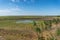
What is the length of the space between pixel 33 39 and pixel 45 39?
0.83 metres

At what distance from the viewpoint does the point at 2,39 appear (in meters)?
8.59

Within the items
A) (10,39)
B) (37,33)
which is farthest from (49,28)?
(10,39)

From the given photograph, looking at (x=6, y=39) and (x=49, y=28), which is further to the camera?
(x=49, y=28)

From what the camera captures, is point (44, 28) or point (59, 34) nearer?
point (59, 34)

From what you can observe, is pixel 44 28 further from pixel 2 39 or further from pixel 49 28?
pixel 2 39

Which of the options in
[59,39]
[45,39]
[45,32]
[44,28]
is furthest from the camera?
[44,28]

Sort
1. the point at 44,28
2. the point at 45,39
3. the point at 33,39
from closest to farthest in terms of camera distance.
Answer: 1. the point at 45,39
2. the point at 33,39
3. the point at 44,28

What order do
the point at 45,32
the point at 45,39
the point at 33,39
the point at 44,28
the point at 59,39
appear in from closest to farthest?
the point at 59,39, the point at 45,39, the point at 33,39, the point at 45,32, the point at 44,28

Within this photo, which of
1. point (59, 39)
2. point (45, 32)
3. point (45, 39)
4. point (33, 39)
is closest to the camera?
point (59, 39)

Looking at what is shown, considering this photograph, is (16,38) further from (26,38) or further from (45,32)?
(45,32)

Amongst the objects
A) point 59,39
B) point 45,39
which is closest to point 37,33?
point 45,39

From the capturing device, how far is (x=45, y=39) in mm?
8359

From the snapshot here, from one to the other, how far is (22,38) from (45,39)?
140 centimetres

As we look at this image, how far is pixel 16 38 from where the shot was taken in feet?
29.9
